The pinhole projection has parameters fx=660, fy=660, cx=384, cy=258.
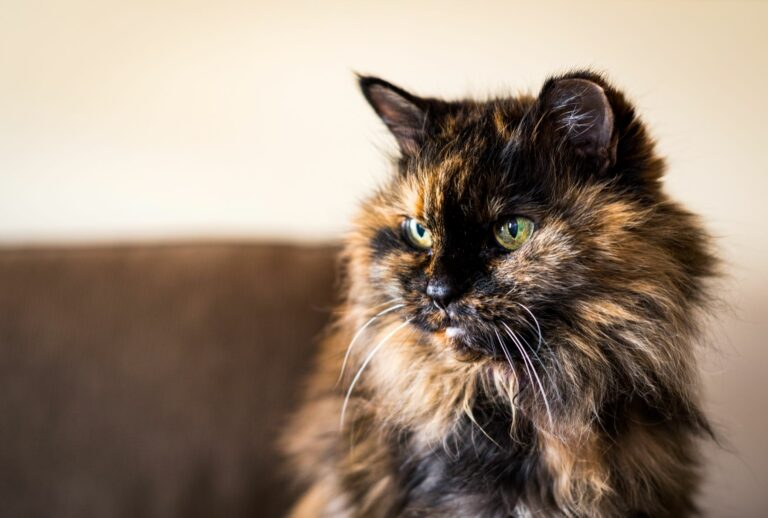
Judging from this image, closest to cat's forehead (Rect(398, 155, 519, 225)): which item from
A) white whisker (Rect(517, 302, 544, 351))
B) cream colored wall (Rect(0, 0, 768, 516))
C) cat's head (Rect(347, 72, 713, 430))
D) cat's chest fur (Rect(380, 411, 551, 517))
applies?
cat's head (Rect(347, 72, 713, 430))

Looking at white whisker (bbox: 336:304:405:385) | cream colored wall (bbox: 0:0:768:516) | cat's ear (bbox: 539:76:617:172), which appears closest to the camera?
cat's ear (bbox: 539:76:617:172)

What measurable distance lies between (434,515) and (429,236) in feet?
1.34

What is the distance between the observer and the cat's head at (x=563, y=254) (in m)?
0.87

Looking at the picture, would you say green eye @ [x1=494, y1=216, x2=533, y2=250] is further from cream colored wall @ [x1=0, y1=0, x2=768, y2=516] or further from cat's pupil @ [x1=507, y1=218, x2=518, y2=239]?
cream colored wall @ [x1=0, y1=0, x2=768, y2=516]

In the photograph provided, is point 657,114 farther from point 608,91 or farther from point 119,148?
point 119,148

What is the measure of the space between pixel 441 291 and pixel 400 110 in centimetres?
34

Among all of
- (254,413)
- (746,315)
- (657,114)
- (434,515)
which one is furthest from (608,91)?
(254,413)

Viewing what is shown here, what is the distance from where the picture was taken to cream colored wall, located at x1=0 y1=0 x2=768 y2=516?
58.7 inches

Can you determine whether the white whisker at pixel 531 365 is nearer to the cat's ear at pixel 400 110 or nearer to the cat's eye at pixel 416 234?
the cat's eye at pixel 416 234

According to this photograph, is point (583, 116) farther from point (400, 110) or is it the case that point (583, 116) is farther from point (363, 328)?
point (363, 328)

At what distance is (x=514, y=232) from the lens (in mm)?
897

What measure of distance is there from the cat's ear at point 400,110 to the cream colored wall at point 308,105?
1.62ft

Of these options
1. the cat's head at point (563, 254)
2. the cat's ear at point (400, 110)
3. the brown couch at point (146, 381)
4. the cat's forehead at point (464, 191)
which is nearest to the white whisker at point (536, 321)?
the cat's head at point (563, 254)

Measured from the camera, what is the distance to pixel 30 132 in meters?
1.68
